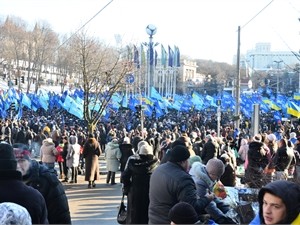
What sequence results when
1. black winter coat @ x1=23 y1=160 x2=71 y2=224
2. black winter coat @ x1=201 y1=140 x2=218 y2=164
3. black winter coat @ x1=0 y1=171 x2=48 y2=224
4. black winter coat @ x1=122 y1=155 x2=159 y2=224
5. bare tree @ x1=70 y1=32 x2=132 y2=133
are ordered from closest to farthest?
black winter coat @ x1=0 y1=171 x2=48 y2=224, black winter coat @ x1=23 y1=160 x2=71 y2=224, black winter coat @ x1=122 y1=155 x2=159 y2=224, black winter coat @ x1=201 y1=140 x2=218 y2=164, bare tree @ x1=70 y1=32 x2=132 y2=133

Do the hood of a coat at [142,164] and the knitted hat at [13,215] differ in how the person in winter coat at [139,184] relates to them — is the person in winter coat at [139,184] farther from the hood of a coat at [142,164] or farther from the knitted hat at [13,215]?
the knitted hat at [13,215]

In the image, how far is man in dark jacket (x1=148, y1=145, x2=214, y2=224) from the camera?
516 centimetres

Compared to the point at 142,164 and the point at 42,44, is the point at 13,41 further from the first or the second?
the point at 142,164

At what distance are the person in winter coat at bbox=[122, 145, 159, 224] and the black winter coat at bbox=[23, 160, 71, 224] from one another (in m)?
2.64

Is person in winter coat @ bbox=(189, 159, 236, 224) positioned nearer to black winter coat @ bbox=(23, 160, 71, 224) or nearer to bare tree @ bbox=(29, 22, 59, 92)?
black winter coat @ bbox=(23, 160, 71, 224)

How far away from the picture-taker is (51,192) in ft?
14.8

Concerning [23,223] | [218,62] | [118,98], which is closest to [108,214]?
[23,223]

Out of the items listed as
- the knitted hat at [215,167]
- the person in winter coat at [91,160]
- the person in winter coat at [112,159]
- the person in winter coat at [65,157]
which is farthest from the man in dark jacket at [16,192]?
the person in winter coat at [65,157]

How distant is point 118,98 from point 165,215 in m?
33.4

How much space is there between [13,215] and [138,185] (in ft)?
14.2

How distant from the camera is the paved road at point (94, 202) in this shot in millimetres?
10281

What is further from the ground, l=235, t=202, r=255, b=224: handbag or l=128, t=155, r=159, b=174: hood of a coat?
l=128, t=155, r=159, b=174: hood of a coat

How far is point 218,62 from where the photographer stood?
423ft

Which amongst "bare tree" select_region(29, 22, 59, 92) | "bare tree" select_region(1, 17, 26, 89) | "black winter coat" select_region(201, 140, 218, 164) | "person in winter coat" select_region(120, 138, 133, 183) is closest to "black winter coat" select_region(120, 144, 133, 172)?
"person in winter coat" select_region(120, 138, 133, 183)
